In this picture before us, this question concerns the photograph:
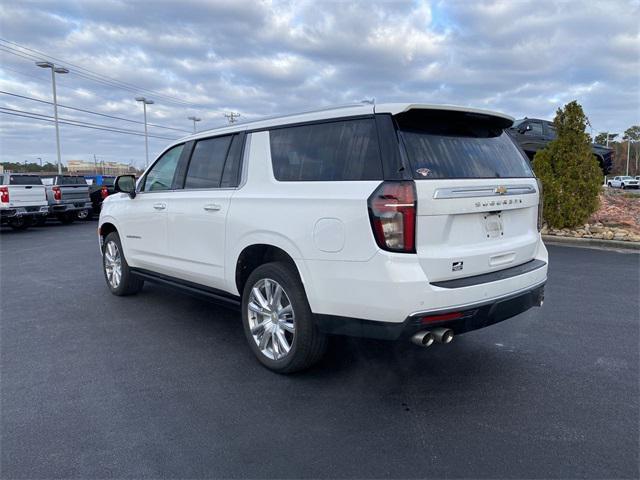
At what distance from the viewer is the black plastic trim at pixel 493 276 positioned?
3000 millimetres

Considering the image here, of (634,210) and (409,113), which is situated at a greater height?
(409,113)

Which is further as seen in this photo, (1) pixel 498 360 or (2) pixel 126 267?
(2) pixel 126 267

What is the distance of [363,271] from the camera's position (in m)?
2.98

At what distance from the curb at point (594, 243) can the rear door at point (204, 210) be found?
8726 mm

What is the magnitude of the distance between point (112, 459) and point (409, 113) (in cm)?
277

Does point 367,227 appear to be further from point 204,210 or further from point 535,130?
point 535,130

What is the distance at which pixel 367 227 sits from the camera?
9.63 ft

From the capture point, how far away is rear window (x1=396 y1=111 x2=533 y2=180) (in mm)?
3092

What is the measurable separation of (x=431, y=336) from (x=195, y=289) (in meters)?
2.52

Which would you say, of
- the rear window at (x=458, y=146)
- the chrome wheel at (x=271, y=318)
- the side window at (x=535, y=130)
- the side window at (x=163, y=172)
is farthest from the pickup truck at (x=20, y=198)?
the side window at (x=535, y=130)

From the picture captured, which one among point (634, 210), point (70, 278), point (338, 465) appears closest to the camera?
point (338, 465)

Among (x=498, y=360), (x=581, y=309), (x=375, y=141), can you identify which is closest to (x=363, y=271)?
(x=375, y=141)

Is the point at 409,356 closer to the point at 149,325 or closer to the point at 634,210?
the point at 149,325

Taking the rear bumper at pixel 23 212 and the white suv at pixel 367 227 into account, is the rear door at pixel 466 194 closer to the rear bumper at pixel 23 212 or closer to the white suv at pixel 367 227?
the white suv at pixel 367 227
